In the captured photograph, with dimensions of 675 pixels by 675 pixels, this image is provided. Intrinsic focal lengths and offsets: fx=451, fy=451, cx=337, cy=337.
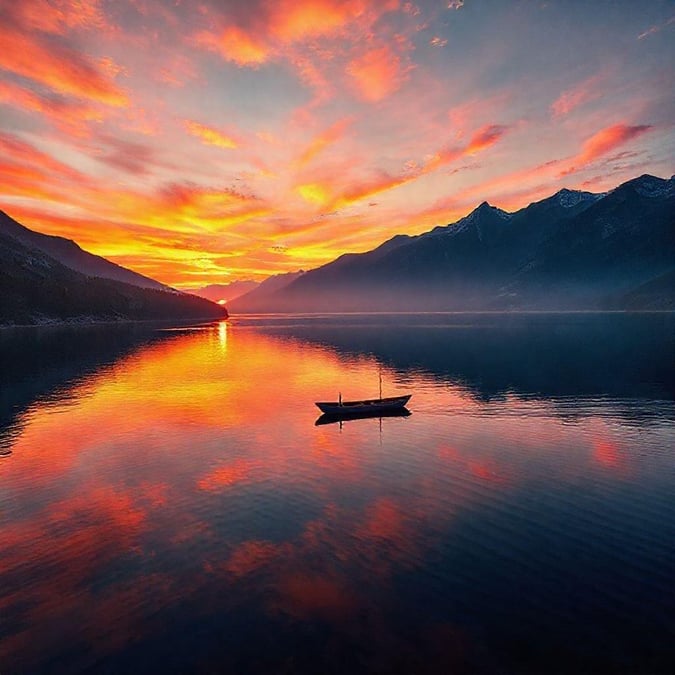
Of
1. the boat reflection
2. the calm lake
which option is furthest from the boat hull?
the calm lake

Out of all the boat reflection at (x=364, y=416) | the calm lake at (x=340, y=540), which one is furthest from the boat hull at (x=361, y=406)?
the calm lake at (x=340, y=540)

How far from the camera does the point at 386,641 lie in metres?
20.5

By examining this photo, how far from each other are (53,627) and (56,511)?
1637 centimetres

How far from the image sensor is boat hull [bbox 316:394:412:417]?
6800 centimetres

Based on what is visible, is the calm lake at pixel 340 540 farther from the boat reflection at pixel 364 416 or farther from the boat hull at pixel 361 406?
the boat hull at pixel 361 406

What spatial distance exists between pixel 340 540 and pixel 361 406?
3901cm

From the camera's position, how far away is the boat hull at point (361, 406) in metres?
68.0

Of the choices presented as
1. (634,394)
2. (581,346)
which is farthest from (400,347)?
(634,394)

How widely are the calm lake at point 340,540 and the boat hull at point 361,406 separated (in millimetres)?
3343

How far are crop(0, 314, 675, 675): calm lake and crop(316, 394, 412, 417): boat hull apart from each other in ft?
11.0

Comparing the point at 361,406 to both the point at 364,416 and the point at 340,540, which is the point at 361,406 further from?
the point at 340,540

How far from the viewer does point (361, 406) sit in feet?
227

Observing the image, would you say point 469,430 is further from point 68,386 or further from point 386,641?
point 68,386

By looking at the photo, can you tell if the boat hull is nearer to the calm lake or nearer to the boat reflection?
the boat reflection
